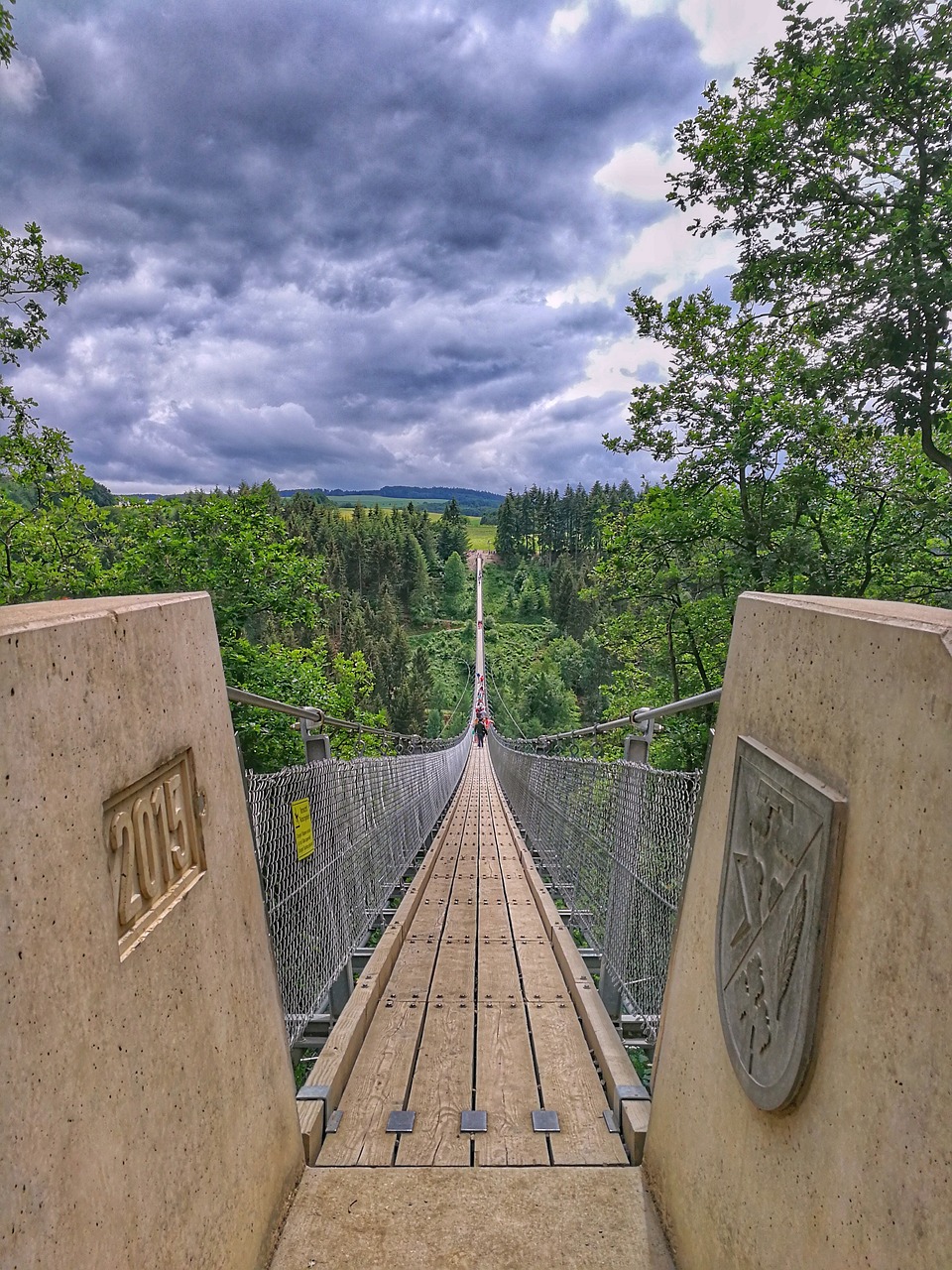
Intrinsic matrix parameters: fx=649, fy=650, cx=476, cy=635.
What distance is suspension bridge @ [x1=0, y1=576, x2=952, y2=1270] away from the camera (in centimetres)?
70

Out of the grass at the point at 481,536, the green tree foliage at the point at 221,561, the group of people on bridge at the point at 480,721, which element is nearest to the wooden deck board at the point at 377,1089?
the green tree foliage at the point at 221,561

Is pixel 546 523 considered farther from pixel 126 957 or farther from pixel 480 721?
pixel 126 957

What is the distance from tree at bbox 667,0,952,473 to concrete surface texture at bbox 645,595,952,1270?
557cm

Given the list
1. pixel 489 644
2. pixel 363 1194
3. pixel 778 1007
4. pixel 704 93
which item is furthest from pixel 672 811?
pixel 489 644

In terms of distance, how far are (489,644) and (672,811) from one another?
64767 millimetres

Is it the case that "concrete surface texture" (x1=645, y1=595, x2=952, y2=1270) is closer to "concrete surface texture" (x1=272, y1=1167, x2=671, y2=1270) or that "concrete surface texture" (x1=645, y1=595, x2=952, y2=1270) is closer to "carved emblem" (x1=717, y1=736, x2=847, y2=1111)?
"carved emblem" (x1=717, y1=736, x2=847, y2=1111)

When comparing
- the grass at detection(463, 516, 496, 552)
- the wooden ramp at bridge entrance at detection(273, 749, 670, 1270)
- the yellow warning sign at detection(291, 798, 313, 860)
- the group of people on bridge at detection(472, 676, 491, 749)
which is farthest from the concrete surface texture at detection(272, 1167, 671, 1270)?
the grass at detection(463, 516, 496, 552)

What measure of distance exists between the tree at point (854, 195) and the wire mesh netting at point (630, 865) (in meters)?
4.57

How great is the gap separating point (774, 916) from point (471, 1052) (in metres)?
1.58

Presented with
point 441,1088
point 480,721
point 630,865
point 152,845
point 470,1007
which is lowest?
point 480,721

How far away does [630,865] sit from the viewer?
Result: 249 centimetres

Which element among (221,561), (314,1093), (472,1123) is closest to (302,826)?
(314,1093)

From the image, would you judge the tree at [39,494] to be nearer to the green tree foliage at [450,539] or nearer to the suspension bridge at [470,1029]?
the suspension bridge at [470,1029]

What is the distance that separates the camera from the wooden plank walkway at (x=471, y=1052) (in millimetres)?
1744
